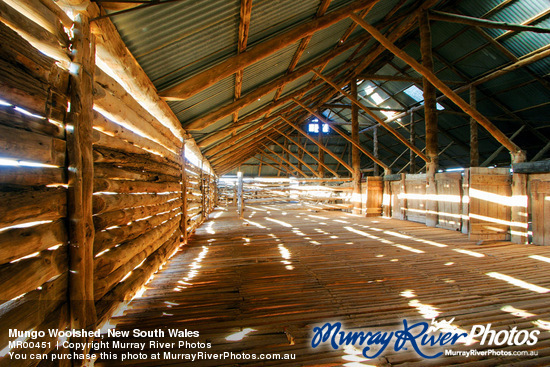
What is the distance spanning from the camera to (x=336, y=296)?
2.74 metres

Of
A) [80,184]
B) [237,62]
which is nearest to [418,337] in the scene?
[80,184]

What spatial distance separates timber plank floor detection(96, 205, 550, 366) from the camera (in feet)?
6.27

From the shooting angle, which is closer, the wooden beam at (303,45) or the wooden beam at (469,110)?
the wooden beam at (303,45)

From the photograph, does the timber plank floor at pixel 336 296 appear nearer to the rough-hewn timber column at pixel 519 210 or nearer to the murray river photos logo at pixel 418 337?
the murray river photos logo at pixel 418 337

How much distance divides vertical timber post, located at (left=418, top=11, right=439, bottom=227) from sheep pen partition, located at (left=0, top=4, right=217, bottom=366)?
8102 mm

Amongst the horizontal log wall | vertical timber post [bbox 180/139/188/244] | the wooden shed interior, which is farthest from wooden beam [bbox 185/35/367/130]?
the horizontal log wall

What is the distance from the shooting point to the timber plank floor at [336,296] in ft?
6.27

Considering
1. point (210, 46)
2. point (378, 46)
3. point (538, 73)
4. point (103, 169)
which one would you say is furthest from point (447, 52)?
point (103, 169)

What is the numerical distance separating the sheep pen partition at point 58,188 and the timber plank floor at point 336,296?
0.64 meters

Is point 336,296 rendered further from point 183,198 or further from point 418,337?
point 183,198

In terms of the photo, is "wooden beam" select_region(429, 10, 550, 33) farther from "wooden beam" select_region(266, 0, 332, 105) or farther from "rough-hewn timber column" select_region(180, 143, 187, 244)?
"rough-hewn timber column" select_region(180, 143, 187, 244)

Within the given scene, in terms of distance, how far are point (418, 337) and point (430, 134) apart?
24.4ft

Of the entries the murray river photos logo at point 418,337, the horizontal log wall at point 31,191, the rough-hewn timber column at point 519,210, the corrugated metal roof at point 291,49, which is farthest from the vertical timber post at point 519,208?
the horizontal log wall at point 31,191

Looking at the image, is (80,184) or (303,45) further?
(303,45)
